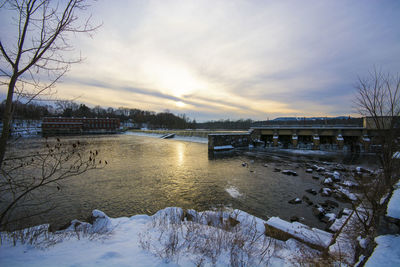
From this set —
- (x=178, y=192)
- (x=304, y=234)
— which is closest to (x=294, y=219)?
(x=304, y=234)

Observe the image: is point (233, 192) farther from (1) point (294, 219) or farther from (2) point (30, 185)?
(2) point (30, 185)

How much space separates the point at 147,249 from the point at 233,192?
7.15m

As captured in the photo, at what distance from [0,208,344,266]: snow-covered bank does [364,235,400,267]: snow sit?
135cm

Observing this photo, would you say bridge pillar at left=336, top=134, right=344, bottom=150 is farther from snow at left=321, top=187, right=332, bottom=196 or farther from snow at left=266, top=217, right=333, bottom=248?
snow at left=266, top=217, right=333, bottom=248

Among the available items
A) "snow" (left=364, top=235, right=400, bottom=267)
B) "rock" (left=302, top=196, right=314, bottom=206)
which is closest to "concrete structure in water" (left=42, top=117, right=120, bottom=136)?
"rock" (left=302, top=196, right=314, bottom=206)

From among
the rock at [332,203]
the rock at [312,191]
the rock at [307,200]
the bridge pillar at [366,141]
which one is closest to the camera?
the rock at [332,203]

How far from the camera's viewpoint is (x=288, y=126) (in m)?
31.9

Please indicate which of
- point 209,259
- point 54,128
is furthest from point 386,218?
point 54,128

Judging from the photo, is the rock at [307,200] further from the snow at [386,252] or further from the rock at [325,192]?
the snow at [386,252]

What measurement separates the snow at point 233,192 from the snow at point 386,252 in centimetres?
657

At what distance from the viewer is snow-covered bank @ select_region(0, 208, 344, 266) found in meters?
3.44

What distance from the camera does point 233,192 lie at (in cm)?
1043

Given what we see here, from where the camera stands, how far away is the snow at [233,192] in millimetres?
9953

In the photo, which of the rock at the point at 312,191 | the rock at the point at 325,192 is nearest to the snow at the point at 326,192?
the rock at the point at 325,192
